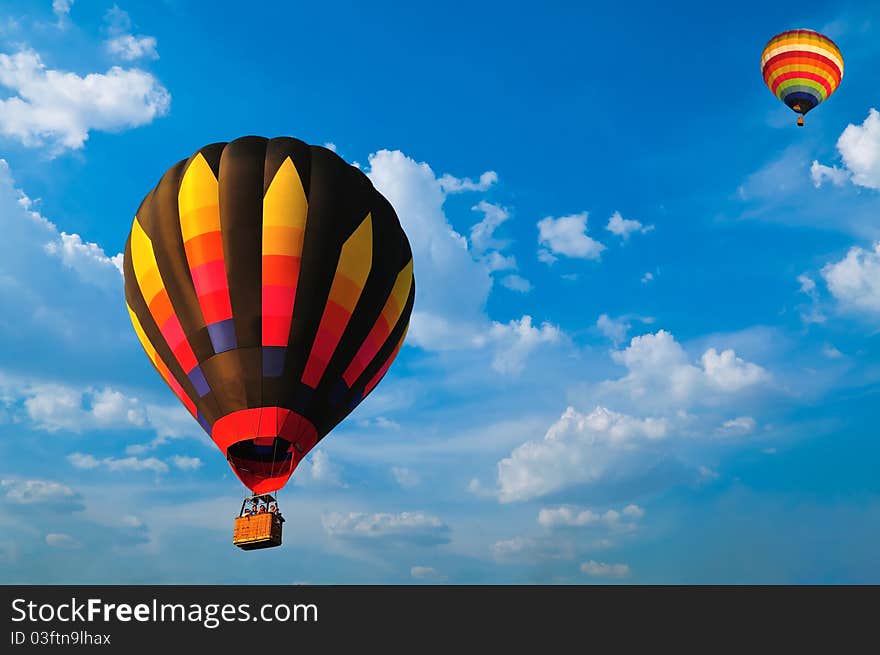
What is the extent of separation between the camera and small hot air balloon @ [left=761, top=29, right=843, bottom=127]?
143 ft

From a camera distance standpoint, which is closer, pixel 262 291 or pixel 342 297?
pixel 262 291

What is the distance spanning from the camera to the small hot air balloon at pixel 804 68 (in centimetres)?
4356

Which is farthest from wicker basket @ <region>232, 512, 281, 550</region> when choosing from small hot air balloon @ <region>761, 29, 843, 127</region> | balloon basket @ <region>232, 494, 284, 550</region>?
small hot air balloon @ <region>761, 29, 843, 127</region>

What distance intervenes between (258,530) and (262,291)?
6.76 metres

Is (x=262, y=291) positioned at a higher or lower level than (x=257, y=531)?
higher

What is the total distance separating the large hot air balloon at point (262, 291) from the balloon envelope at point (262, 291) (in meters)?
0.04

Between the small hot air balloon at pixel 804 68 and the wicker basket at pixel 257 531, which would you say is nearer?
the wicker basket at pixel 257 531

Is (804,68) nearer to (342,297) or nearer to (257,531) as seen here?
(342,297)

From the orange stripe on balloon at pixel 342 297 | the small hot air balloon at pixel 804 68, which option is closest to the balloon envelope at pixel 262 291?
the orange stripe on balloon at pixel 342 297

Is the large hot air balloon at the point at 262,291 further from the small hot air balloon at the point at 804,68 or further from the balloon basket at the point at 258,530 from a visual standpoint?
the small hot air balloon at the point at 804,68

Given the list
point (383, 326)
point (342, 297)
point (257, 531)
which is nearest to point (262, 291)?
point (342, 297)

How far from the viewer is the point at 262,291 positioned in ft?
87.5

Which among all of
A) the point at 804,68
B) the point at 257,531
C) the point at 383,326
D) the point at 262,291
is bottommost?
the point at 257,531

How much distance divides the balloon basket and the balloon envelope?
1023 mm
